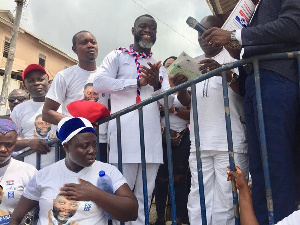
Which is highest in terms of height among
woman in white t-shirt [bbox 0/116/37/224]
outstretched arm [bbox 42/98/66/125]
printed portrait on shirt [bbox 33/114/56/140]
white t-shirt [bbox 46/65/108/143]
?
white t-shirt [bbox 46/65/108/143]

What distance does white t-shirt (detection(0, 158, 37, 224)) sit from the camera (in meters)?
2.71

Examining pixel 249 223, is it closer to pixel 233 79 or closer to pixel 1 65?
pixel 233 79

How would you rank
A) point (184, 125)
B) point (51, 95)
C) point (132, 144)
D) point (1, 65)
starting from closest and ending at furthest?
point (132, 144), point (51, 95), point (184, 125), point (1, 65)

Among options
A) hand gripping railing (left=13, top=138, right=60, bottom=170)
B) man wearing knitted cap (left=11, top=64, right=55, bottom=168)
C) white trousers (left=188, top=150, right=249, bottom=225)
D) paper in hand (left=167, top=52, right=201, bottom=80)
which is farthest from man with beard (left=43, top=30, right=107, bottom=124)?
white trousers (left=188, top=150, right=249, bottom=225)

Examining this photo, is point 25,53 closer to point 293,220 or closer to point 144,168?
point 144,168

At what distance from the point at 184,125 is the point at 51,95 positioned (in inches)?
55.7

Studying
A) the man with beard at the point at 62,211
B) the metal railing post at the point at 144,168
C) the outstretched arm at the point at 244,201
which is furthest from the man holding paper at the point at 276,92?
the man with beard at the point at 62,211

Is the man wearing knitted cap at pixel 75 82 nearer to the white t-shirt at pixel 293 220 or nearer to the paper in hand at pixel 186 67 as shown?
the paper in hand at pixel 186 67

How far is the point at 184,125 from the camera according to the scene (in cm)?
368

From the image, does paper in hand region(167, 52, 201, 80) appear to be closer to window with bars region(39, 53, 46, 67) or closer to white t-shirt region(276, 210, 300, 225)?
white t-shirt region(276, 210, 300, 225)

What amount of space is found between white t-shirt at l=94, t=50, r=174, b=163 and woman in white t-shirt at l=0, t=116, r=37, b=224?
743 millimetres

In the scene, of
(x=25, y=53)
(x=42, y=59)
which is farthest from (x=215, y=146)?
(x=42, y=59)

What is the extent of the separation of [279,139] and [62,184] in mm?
1456

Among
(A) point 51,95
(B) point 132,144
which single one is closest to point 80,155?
(B) point 132,144
